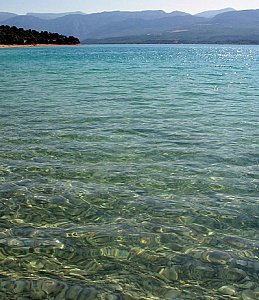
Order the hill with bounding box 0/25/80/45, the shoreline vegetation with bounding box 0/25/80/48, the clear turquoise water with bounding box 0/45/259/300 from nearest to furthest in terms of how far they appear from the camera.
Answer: the clear turquoise water with bounding box 0/45/259/300 < the shoreline vegetation with bounding box 0/25/80/48 < the hill with bounding box 0/25/80/45

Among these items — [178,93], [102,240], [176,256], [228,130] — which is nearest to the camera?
[176,256]

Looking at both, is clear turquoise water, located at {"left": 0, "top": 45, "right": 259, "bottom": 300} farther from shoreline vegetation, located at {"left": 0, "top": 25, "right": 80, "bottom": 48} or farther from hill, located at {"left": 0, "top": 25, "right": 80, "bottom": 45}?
hill, located at {"left": 0, "top": 25, "right": 80, "bottom": 45}

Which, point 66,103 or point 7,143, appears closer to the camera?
→ point 7,143

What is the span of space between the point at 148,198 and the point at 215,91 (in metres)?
22.3

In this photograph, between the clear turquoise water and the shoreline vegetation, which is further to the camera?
the shoreline vegetation

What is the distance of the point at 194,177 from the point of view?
9.94m

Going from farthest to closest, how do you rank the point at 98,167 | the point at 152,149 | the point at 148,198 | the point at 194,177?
1. the point at 152,149
2. the point at 98,167
3. the point at 194,177
4. the point at 148,198

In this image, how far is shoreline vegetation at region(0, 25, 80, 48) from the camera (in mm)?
147375

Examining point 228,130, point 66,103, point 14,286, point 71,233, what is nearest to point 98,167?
point 71,233

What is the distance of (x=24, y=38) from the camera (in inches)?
6171

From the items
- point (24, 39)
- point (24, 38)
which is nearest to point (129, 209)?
point (24, 39)

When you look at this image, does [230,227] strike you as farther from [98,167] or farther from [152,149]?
[152,149]

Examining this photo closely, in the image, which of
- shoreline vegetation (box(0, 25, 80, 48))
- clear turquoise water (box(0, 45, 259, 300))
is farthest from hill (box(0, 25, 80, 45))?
clear turquoise water (box(0, 45, 259, 300))

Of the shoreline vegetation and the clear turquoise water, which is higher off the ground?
the shoreline vegetation
